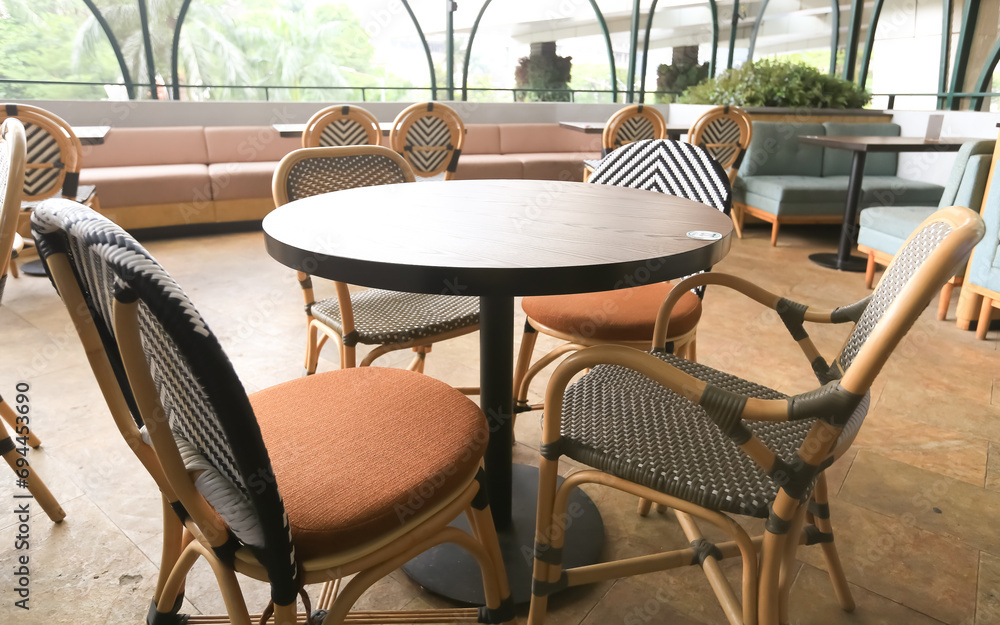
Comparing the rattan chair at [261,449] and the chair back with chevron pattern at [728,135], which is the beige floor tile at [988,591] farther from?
the chair back with chevron pattern at [728,135]

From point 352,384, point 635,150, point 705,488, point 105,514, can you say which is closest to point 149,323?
point 352,384

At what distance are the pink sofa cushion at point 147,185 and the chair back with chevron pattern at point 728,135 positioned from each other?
3.72m

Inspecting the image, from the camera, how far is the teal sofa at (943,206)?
117 inches

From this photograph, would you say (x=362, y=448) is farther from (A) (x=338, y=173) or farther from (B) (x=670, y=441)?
(A) (x=338, y=173)

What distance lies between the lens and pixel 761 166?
4906mm

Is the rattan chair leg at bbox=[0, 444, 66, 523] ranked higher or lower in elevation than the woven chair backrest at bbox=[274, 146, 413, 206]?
lower

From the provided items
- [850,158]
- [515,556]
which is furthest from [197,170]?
[850,158]

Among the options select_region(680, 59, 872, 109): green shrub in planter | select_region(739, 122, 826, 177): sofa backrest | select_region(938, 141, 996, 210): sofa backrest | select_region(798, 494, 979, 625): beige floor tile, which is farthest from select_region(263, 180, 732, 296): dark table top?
select_region(680, 59, 872, 109): green shrub in planter

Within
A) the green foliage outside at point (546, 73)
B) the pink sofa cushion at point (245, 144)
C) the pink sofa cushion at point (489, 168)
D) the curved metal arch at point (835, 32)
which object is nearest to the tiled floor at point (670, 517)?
the pink sofa cushion at point (245, 144)

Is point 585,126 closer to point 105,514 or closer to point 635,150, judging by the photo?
point 635,150

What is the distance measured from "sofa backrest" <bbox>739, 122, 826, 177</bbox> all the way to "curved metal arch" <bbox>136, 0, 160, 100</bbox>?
→ 5.60 meters

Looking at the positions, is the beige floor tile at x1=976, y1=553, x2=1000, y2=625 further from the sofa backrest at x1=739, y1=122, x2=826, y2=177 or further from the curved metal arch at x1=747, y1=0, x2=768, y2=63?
the curved metal arch at x1=747, y1=0, x2=768, y2=63

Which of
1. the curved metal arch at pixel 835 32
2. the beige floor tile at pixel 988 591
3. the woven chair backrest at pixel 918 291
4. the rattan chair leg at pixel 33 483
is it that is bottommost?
the beige floor tile at pixel 988 591

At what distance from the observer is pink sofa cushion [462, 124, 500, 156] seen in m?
6.51
